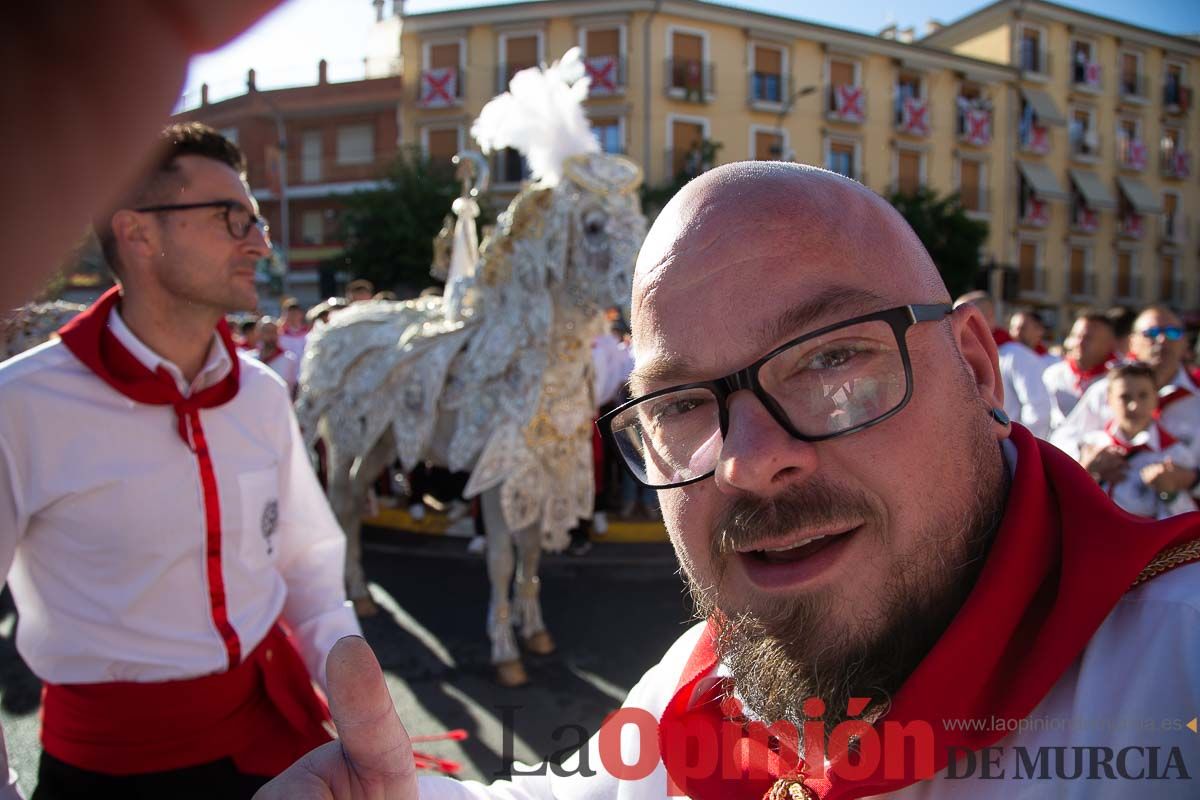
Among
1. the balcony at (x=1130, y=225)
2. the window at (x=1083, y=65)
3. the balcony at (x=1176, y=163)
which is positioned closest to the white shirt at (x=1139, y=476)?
the window at (x=1083, y=65)

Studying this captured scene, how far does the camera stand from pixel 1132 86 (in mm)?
29609

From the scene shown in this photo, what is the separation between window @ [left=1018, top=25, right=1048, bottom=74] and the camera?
27797 millimetres

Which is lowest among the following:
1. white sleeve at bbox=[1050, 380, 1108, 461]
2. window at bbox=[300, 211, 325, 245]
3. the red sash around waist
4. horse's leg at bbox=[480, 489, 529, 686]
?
horse's leg at bbox=[480, 489, 529, 686]

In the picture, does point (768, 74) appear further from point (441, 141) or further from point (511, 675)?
point (511, 675)

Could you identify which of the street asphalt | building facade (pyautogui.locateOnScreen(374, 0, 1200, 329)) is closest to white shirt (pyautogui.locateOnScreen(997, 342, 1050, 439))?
the street asphalt

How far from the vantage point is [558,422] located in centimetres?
411

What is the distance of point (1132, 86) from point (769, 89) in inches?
660

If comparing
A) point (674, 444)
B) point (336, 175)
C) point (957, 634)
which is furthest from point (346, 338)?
point (336, 175)

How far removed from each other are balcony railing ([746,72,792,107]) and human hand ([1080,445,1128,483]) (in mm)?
22865

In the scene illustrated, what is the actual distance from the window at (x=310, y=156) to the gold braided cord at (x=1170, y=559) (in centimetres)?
2681

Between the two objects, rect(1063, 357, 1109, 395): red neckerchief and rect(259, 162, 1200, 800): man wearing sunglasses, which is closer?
rect(259, 162, 1200, 800): man wearing sunglasses

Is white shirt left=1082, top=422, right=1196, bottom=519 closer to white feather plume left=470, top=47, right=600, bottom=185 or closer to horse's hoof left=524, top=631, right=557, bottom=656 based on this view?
horse's hoof left=524, top=631, right=557, bottom=656

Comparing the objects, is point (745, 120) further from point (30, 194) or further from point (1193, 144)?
point (30, 194)

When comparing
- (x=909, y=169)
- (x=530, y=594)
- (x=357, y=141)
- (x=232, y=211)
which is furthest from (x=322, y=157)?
(x=232, y=211)
